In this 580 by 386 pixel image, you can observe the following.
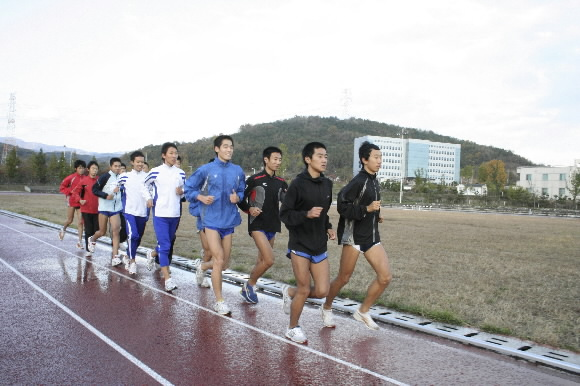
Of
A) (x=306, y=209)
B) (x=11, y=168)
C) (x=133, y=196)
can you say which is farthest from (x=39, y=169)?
(x=306, y=209)

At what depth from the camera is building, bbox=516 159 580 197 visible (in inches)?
3659

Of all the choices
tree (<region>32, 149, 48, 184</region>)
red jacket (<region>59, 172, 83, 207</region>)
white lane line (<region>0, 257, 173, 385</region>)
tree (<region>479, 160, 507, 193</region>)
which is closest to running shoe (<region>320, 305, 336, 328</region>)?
white lane line (<region>0, 257, 173, 385</region>)

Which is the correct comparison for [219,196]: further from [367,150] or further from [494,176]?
[494,176]

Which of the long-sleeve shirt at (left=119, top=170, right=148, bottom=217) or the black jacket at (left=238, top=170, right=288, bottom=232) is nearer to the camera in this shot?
the black jacket at (left=238, top=170, right=288, bottom=232)

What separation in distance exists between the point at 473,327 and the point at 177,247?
8850 mm

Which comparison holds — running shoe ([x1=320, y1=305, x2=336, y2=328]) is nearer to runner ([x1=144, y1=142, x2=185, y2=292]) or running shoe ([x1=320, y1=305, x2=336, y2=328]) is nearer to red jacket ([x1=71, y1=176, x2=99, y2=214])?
runner ([x1=144, y1=142, x2=185, y2=292])

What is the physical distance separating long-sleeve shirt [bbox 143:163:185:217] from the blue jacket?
4.61 feet

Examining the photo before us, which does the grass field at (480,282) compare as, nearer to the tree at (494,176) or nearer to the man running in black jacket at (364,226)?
the man running in black jacket at (364,226)

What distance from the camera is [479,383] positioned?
428cm

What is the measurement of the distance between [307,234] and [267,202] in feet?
5.61

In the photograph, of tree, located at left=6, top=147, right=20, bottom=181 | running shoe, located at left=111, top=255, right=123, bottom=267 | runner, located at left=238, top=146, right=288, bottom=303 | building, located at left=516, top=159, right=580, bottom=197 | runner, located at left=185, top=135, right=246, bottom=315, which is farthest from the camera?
building, located at left=516, top=159, right=580, bottom=197

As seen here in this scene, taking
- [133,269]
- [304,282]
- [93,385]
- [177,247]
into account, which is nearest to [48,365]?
[93,385]

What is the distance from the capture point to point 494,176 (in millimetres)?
103500

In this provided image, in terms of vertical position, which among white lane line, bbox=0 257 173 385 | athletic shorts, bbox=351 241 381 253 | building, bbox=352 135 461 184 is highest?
building, bbox=352 135 461 184
